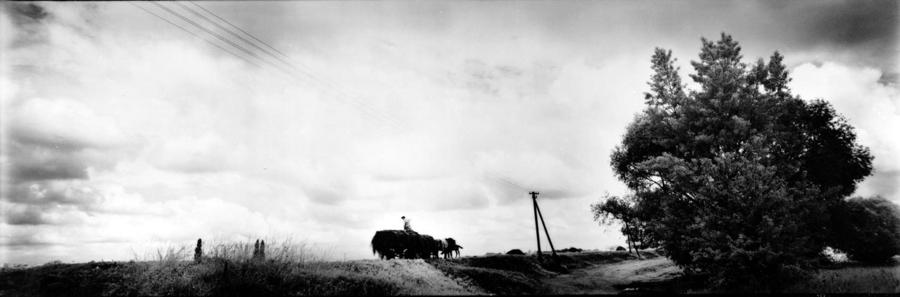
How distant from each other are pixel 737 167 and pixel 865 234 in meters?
18.6

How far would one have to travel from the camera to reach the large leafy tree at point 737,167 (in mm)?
17016

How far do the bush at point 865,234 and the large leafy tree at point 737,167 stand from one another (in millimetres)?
1571

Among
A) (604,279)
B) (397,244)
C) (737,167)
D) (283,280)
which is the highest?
(737,167)

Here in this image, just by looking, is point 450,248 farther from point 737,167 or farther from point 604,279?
point 737,167

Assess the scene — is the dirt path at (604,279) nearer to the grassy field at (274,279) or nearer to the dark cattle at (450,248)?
the grassy field at (274,279)

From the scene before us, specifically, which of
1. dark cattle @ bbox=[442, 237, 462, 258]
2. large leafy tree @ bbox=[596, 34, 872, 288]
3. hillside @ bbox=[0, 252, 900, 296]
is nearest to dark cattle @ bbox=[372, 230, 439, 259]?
dark cattle @ bbox=[442, 237, 462, 258]

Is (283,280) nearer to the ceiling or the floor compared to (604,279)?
nearer to the ceiling

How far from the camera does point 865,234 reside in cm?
2700

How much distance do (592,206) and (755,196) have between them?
29727mm

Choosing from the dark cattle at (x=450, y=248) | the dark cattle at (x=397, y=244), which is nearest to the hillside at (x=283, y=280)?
the dark cattle at (x=397, y=244)

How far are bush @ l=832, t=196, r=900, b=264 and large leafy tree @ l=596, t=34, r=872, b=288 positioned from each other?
5.16 feet

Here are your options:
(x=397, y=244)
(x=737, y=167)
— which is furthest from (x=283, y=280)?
(x=737, y=167)

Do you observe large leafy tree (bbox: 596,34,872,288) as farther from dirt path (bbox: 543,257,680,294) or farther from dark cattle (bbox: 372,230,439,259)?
dark cattle (bbox: 372,230,439,259)

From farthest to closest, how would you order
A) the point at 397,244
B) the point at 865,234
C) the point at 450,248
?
1. the point at 450,248
2. the point at 865,234
3. the point at 397,244
